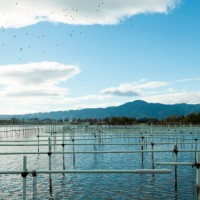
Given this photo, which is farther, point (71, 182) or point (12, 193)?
point (71, 182)

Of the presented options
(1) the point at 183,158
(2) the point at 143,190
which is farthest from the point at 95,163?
(2) the point at 143,190

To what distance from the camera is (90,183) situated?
19.9 metres

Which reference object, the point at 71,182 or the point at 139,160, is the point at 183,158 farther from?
the point at 71,182

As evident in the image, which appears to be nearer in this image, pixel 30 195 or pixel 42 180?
pixel 30 195

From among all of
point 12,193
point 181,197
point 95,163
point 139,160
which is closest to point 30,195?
point 12,193

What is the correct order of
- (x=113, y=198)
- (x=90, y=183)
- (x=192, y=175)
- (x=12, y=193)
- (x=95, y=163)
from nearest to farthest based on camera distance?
1. (x=113, y=198)
2. (x=12, y=193)
3. (x=90, y=183)
4. (x=192, y=175)
5. (x=95, y=163)

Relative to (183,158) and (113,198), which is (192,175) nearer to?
(113,198)

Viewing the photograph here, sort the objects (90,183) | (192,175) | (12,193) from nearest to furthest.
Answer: (12,193)
(90,183)
(192,175)

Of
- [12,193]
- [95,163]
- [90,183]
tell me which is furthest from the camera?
[95,163]

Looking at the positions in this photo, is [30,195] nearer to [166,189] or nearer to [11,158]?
[166,189]

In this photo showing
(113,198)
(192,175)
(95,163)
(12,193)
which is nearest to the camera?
(113,198)

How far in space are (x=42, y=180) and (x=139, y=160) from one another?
11117mm

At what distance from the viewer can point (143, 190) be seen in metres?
17.9

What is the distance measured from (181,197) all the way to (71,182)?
6184 mm
